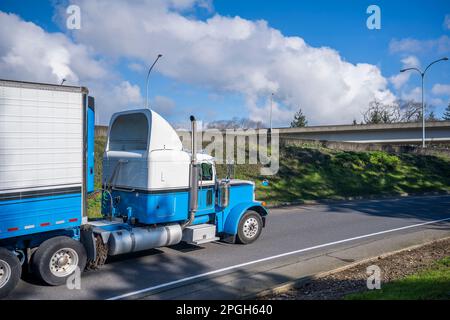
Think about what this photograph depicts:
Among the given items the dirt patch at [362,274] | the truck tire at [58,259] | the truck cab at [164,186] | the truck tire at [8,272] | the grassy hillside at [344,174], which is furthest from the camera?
the grassy hillside at [344,174]

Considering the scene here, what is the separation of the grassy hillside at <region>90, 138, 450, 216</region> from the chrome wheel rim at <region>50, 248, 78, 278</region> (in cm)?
1129

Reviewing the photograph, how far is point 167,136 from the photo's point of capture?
9148 millimetres

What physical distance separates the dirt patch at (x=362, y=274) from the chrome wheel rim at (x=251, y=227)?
2.96 m

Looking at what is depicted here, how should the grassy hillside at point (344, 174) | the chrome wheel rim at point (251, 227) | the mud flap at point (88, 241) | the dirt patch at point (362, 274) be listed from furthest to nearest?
the grassy hillside at point (344, 174), the chrome wheel rim at point (251, 227), the mud flap at point (88, 241), the dirt patch at point (362, 274)

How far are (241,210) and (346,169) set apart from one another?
1989cm

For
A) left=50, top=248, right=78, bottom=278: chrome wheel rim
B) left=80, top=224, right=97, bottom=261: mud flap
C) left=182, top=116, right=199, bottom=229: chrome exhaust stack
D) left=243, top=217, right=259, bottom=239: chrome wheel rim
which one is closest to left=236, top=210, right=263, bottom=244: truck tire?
left=243, top=217, right=259, bottom=239: chrome wheel rim

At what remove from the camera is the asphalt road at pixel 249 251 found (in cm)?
722

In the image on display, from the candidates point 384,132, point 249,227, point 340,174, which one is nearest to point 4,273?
point 249,227

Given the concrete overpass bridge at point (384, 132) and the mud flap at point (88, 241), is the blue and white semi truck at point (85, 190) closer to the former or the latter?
the mud flap at point (88, 241)

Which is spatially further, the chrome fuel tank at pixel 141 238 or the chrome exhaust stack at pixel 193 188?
the chrome exhaust stack at pixel 193 188

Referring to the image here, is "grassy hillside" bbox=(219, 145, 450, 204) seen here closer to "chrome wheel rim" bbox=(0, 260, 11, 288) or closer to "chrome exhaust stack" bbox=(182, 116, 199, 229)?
"chrome exhaust stack" bbox=(182, 116, 199, 229)

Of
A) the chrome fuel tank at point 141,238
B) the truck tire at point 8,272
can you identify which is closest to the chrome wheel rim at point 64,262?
the truck tire at point 8,272
